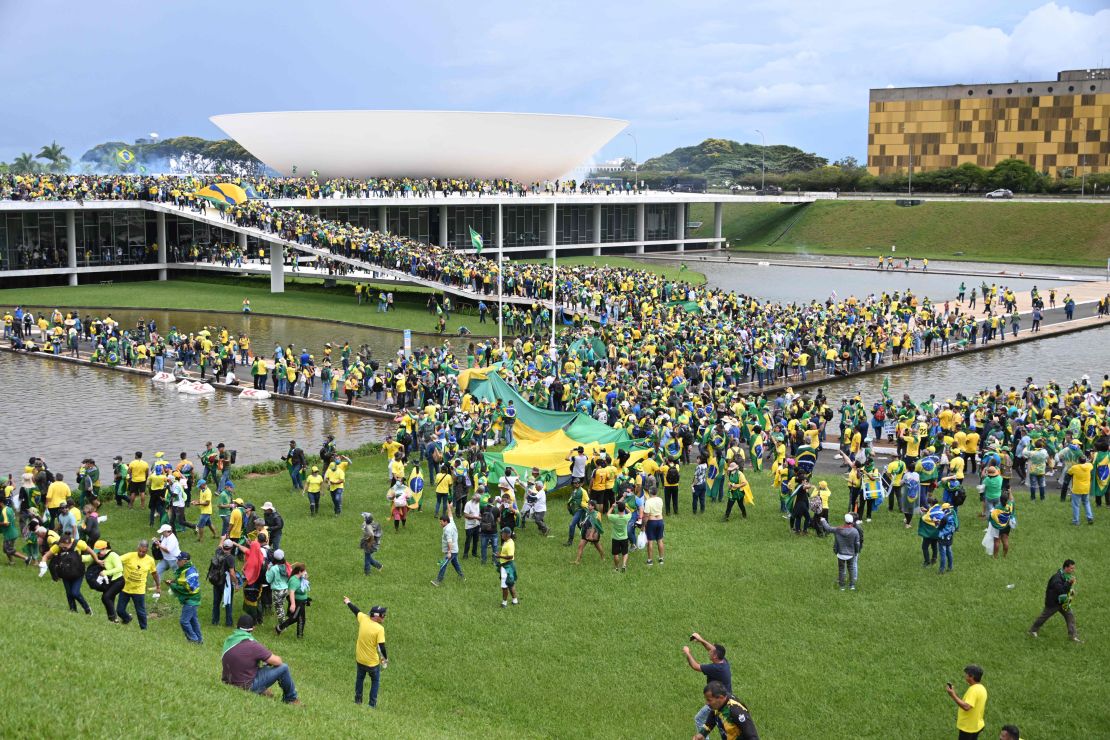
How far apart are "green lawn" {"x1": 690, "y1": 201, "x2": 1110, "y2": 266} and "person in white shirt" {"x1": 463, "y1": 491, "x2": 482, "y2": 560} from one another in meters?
57.0

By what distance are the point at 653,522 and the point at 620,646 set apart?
289 cm

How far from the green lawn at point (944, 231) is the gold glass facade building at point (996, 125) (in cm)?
2181

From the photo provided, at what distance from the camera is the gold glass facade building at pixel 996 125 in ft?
299

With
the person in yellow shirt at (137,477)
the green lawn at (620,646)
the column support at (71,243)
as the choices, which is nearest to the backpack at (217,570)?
the green lawn at (620,646)

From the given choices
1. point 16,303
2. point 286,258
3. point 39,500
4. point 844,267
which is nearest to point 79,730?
point 39,500

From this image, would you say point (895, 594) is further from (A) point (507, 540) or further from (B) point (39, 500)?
(B) point (39, 500)

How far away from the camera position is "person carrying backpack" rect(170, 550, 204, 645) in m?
11.6

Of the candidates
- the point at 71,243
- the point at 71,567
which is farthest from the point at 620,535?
the point at 71,243

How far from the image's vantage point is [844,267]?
63031mm

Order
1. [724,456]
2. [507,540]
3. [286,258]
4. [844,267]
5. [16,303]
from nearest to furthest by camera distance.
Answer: [507,540] → [724,456] → [16,303] → [286,258] → [844,267]

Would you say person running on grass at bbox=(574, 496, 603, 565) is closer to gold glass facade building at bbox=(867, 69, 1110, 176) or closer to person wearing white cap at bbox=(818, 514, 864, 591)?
person wearing white cap at bbox=(818, 514, 864, 591)

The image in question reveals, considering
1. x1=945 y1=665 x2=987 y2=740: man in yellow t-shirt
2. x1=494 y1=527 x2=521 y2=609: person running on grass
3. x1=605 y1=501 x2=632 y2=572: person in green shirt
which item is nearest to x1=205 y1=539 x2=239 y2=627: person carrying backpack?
x1=494 y1=527 x2=521 y2=609: person running on grass

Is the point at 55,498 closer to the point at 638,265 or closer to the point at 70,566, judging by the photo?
the point at 70,566

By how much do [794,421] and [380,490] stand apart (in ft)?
23.6
